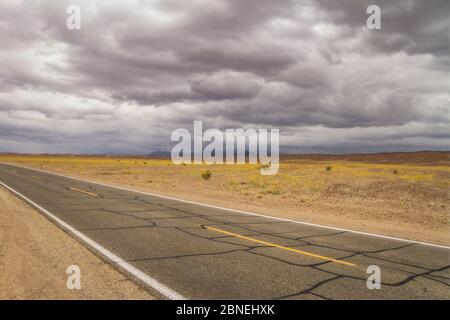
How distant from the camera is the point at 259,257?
7.50 meters

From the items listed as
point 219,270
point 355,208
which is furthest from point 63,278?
point 355,208

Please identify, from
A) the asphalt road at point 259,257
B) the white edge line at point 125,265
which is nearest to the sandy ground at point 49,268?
the white edge line at point 125,265

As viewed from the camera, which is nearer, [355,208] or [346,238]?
[346,238]

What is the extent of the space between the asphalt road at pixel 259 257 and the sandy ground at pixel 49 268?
1.66 ft

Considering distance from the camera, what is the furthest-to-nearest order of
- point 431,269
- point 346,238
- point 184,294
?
point 346,238 < point 431,269 < point 184,294

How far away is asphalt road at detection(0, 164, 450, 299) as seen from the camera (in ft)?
19.0

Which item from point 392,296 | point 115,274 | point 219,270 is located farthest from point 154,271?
point 392,296

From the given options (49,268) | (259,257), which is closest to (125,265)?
(49,268)

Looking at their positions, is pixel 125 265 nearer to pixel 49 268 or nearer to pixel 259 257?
pixel 49 268

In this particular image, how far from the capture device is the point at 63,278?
605 centimetres

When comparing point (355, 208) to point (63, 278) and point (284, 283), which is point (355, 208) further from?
point (63, 278)

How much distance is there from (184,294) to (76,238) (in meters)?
4.53

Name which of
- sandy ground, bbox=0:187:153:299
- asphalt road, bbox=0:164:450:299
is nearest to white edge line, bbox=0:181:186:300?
asphalt road, bbox=0:164:450:299
